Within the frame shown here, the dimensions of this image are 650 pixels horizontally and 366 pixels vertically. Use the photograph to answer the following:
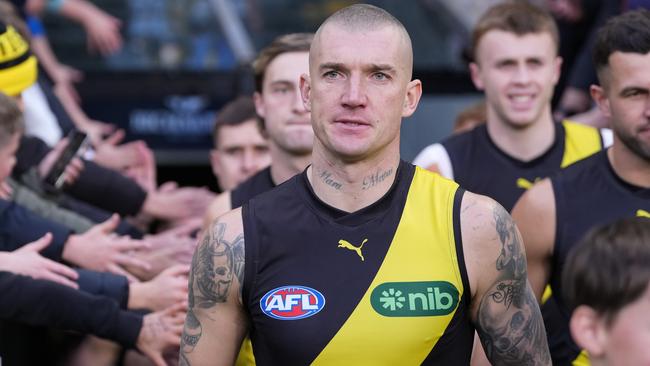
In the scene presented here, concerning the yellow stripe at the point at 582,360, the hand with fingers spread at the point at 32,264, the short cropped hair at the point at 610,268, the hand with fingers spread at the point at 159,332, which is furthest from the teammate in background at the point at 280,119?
the short cropped hair at the point at 610,268

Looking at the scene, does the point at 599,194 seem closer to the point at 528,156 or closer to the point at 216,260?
the point at 528,156

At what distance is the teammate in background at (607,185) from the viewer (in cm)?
504

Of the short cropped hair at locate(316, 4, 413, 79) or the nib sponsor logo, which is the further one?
the short cropped hair at locate(316, 4, 413, 79)

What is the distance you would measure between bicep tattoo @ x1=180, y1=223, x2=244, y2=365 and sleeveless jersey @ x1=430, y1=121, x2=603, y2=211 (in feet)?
8.10

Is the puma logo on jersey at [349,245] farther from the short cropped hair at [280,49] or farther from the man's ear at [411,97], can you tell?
the short cropped hair at [280,49]

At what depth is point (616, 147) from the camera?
5.17 metres

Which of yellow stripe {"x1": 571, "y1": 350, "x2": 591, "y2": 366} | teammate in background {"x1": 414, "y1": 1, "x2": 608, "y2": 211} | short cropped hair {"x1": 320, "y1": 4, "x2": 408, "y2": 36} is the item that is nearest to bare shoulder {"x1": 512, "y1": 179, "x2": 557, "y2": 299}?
yellow stripe {"x1": 571, "y1": 350, "x2": 591, "y2": 366}

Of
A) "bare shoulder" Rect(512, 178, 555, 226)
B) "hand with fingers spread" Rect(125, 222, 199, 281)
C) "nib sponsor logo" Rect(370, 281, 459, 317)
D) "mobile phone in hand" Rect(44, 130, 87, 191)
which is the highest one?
"nib sponsor logo" Rect(370, 281, 459, 317)

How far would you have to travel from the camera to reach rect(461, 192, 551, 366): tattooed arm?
3986 mm

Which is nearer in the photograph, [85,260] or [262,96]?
[85,260]

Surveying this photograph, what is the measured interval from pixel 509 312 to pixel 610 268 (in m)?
0.78

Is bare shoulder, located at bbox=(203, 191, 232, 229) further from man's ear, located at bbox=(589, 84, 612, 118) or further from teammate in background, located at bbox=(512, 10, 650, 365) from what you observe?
man's ear, located at bbox=(589, 84, 612, 118)

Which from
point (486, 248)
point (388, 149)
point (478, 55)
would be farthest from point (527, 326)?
point (478, 55)

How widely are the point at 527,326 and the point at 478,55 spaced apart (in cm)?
314
